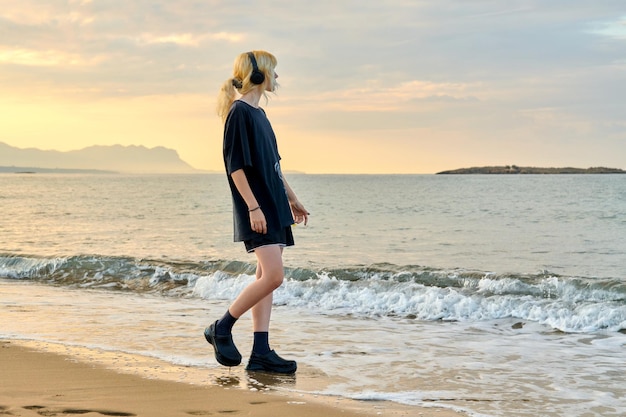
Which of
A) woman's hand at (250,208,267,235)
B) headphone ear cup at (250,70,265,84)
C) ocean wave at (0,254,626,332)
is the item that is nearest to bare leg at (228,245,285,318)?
woman's hand at (250,208,267,235)

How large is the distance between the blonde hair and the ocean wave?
14.1ft

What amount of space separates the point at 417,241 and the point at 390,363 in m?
14.1

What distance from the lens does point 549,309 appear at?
28.0ft

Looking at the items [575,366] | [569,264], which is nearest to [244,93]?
[575,366]

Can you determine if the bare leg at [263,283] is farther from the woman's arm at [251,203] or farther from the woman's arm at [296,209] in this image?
the woman's arm at [296,209]

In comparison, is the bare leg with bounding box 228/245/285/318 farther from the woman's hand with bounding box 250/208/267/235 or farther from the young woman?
the woman's hand with bounding box 250/208/267/235

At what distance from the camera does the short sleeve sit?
4809mm

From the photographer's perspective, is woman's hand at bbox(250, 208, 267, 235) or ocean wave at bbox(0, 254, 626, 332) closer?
woman's hand at bbox(250, 208, 267, 235)

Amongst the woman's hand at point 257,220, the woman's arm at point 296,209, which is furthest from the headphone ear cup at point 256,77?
the woman's hand at point 257,220

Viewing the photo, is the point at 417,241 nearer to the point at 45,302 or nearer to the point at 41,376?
the point at 45,302

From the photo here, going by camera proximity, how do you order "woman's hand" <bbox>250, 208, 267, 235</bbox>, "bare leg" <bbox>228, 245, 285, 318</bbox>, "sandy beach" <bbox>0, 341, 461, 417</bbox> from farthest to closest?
"bare leg" <bbox>228, 245, 285, 318</bbox> → "woman's hand" <bbox>250, 208, 267, 235</bbox> → "sandy beach" <bbox>0, 341, 461, 417</bbox>

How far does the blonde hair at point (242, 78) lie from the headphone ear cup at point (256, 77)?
20 mm

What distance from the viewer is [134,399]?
14.1 feet

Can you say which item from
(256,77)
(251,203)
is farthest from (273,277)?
(256,77)
